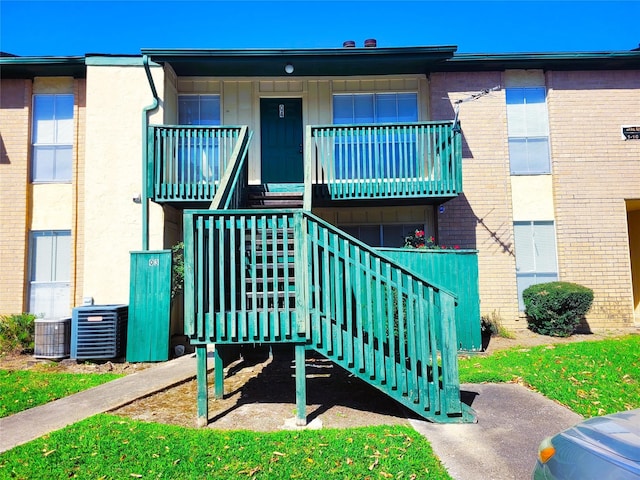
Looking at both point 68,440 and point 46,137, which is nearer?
point 68,440

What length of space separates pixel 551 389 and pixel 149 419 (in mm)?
4982

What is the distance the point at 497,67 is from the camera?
1080cm

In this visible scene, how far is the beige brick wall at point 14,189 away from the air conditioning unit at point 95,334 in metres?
3.35

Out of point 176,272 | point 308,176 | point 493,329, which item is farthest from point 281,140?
point 493,329

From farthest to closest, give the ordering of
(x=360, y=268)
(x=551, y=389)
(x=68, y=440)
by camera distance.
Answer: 1. (x=551, y=389)
2. (x=360, y=268)
3. (x=68, y=440)

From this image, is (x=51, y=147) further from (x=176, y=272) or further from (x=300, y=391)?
(x=300, y=391)

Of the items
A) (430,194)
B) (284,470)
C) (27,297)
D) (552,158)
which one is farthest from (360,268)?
(27,297)

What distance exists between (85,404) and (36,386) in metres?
1.57

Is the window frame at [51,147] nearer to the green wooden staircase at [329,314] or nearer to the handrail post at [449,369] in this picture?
the green wooden staircase at [329,314]

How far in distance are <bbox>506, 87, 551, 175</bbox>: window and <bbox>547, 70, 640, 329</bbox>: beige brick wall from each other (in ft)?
0.67

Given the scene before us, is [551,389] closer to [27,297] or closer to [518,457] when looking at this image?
[518,457]

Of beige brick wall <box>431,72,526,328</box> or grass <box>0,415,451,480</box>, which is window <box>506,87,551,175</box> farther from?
grass <box>0,415,451,480</box>

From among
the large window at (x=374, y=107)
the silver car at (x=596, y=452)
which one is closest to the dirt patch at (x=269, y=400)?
the silver car at (x=596, y=452)

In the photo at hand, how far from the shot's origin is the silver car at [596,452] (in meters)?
2.19
